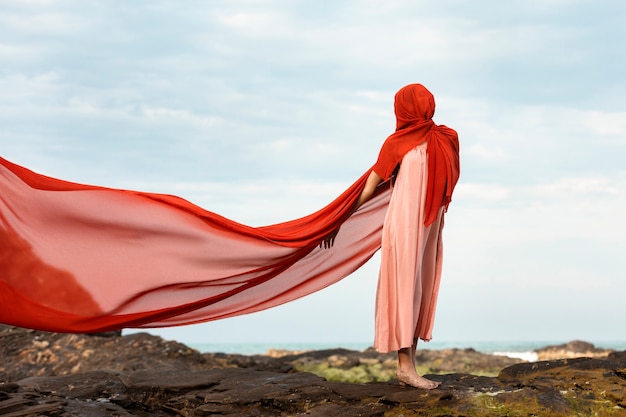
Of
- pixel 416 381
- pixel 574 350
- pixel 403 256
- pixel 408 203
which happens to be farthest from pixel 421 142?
pixel 574 350

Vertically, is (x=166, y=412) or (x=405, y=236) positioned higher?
(x=405, y=236)

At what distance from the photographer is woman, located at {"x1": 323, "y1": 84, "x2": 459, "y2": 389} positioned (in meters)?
6.89

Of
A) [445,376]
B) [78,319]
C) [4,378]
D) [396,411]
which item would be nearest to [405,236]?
[396,411]

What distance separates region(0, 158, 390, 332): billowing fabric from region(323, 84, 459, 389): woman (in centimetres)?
42

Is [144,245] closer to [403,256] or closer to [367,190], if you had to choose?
[367,190]

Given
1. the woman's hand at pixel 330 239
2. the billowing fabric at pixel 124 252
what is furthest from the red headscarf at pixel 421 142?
the woman's hand at pixel 330 239

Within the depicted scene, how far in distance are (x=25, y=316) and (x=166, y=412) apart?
182 cm

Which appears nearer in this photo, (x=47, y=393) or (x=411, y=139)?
(x=411, y=139)

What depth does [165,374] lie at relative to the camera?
9.22m

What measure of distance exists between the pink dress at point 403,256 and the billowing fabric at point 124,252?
47 centimetres

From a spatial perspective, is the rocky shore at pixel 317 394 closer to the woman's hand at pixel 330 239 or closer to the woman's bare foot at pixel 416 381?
the woman's bare foot at pixel 416 381

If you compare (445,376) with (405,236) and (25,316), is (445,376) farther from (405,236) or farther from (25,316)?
(25,316)

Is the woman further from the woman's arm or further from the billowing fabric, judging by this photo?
the billowing fabric

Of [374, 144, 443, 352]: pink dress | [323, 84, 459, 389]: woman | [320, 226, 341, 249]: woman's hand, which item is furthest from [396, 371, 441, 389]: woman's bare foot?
[320, 226, 341, 249]: woman's hand
